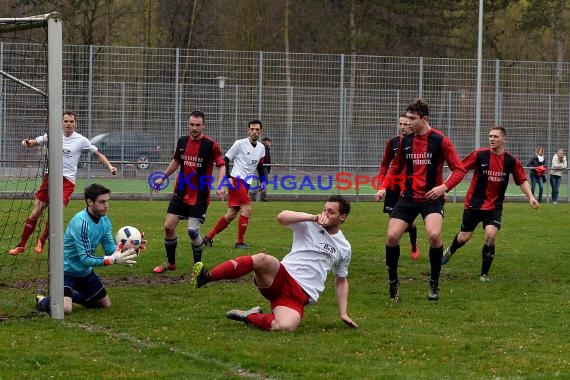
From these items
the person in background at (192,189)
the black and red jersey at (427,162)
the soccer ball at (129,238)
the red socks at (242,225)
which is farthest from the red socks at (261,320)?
the red socks at (242,225)

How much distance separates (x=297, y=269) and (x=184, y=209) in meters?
3.80

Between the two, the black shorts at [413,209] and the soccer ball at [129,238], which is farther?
the black shorts at [413,209]

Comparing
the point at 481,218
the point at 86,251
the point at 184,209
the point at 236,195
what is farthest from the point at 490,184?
the point at 86,251

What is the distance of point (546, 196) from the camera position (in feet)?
99.1

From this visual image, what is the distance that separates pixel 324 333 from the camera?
8406 millimetres

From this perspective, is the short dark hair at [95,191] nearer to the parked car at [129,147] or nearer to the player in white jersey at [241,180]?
the player in white jersey at [241,180]

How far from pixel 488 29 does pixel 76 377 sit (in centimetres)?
4029

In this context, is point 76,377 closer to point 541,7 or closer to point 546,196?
point 546,196

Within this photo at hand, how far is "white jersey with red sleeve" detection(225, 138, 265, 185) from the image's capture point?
15.6 m

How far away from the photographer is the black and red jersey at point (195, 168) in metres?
12.3

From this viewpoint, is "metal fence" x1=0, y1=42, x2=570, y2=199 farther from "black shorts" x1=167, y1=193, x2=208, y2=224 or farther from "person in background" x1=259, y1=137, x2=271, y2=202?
"black shorts" x1=167, y1=193, x2=208, y2=224

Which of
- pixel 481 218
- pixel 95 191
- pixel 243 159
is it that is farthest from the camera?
pixel 243 159

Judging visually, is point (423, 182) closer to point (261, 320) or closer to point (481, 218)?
point (481, 218)

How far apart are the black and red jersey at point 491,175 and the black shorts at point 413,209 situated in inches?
72.6
